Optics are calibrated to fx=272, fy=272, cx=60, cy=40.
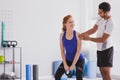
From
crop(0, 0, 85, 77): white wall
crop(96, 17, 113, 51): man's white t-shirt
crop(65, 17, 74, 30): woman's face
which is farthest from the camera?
crop(0, 0, 85, 77): white wall

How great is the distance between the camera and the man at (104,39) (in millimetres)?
3031

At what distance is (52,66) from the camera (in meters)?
5.54

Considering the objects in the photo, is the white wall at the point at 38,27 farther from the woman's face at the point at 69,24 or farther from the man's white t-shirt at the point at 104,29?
the man's white t-shirt at the point at 104,29

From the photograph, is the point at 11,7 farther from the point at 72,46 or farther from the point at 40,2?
the point at 72,46

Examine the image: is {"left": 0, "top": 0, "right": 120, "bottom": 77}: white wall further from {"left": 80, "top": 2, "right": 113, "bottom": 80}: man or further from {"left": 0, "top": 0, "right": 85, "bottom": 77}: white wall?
{"left": 80, "top": 2, "right": 113, "bottom": 80}: man

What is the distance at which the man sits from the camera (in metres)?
3.03

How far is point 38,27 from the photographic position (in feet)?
17.6

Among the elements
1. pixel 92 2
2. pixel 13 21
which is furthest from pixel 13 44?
pixel 92 2

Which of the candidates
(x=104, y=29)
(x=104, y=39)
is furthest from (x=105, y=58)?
(x=104, y=29)

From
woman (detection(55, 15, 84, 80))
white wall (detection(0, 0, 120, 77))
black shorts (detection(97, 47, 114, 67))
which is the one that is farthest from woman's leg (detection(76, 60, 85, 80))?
white wall (detection(0, 0, 120, 77))

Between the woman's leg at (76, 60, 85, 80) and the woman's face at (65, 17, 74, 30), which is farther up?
the woman's face at (65, 17, 74, 30)

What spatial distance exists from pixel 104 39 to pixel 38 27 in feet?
8.17

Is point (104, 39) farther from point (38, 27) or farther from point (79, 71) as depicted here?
point (38, 27)

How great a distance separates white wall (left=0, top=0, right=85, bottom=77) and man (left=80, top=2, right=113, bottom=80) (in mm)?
2244
